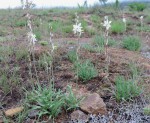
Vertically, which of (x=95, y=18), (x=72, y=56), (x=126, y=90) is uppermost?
(x=72, y=56)

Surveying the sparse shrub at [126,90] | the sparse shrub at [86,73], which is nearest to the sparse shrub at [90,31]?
the sparse shrub at [86,73]

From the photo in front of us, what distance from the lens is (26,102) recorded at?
421 centimetres

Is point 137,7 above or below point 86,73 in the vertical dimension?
below

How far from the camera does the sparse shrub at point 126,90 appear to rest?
4289 mm

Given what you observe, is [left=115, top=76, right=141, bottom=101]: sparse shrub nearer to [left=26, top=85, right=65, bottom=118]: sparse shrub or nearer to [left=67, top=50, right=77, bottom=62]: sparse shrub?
[left=26, top=85, right=65, bottom=118]: sparse shrub

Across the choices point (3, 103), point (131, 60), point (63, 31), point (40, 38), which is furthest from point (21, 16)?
point (3, 103)

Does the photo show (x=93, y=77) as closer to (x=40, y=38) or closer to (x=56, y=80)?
(x=56, y=80)

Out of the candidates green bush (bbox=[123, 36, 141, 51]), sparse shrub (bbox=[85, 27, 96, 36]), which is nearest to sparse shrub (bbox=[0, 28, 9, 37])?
sparse shrub (bbox=[85, 27, 96, 36])

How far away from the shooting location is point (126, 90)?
169 inches

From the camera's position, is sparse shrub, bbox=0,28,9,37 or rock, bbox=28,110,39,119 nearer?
rock, bbox=28,110,39,119

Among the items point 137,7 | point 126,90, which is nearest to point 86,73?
point 126,90

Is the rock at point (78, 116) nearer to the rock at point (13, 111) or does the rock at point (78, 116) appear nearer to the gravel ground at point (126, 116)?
the gravel ground at point (126, 116)

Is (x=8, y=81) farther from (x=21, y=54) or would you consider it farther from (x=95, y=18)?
(x=95, y=18)

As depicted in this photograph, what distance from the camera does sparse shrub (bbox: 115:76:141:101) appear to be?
14.1 ft
